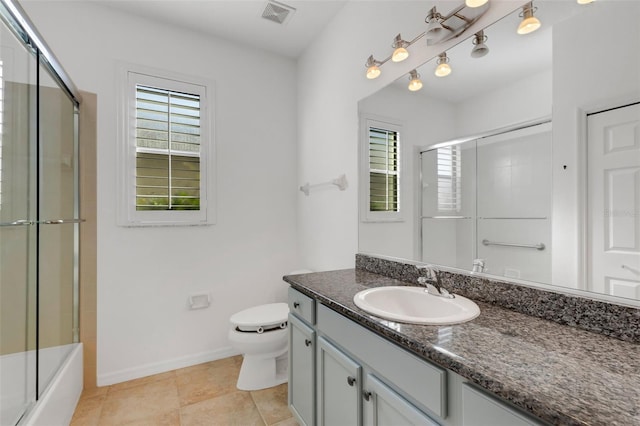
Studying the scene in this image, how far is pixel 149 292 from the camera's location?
7.45ft

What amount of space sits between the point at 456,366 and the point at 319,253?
178 cm

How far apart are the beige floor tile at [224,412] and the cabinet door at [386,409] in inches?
38.0

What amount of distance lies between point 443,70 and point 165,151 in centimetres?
200

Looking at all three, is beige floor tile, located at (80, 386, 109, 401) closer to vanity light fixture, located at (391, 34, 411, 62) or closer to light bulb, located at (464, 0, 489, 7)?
vanity light fixture, located at (391, 34, 411, 62)

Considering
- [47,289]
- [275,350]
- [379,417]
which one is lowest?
[275,350]

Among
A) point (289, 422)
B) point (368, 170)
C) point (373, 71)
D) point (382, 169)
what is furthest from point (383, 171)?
point (289, 422)

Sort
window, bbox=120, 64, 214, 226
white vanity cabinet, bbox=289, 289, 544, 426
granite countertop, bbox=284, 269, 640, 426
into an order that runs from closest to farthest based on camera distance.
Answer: granite countertop, bbox=284, 269, 640, 426
white vanity cabinet, bbox=289, 289, 544, 426
window, bbox=120, 64, 214, 226

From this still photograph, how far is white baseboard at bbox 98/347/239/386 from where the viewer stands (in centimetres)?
213

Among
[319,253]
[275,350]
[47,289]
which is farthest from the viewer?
[319,253]

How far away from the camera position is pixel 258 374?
6.84 ft

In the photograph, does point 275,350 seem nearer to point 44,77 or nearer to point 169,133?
point 169,133


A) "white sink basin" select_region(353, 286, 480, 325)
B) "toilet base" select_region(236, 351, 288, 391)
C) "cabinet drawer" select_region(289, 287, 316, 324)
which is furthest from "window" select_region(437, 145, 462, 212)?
"toilet base" select_region(236, 351, 288, 391)

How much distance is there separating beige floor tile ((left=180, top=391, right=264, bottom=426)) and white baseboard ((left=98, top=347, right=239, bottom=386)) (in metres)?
0.54

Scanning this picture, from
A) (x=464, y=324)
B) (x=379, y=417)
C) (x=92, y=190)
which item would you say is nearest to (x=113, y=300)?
(x=92, y=190)
